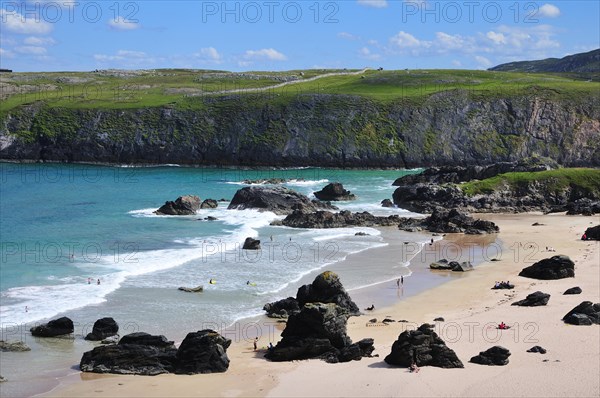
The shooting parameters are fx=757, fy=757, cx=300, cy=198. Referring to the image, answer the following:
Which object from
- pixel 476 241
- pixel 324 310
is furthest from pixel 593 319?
pixel 476 241

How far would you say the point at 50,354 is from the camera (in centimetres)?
2783

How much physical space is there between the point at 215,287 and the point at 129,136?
93.9 m

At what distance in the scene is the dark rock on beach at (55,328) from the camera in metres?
29.9

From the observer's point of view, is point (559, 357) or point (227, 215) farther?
point (227, 215)

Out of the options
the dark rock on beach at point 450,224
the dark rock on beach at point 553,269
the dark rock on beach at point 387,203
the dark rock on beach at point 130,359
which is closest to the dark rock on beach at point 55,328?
the dark rock on beach at point 130,359

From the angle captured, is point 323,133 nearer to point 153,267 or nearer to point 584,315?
point 153,267

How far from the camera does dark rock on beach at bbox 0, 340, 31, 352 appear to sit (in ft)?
91.6

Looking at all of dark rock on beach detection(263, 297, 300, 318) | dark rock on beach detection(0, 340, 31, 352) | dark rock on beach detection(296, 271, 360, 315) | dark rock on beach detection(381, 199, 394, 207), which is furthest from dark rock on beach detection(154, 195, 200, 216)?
dark rock on beach detection(0, 340, 31, 352)

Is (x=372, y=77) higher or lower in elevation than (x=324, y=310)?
higher

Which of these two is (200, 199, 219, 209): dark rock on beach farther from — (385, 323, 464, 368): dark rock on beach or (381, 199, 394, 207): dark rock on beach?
(385, 323, 464, 368): dark rock on beach

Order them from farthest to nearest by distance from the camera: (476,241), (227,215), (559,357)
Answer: (227,215) < (476,241) < (559,357)

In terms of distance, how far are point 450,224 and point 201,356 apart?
3847 centimetres

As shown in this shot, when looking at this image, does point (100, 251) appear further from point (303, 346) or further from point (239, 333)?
point (303, 346)

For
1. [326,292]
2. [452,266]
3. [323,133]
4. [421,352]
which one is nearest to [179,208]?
[452,266]
